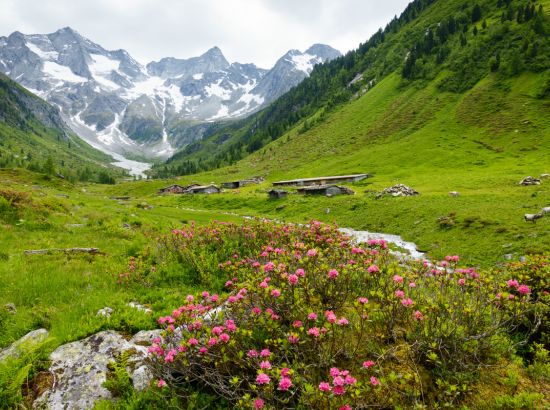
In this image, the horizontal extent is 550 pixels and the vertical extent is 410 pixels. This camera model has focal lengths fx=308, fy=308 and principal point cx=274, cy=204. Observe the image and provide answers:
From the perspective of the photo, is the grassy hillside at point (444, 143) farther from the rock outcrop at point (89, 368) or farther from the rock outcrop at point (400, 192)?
the rock outcrop at point (89, 368)

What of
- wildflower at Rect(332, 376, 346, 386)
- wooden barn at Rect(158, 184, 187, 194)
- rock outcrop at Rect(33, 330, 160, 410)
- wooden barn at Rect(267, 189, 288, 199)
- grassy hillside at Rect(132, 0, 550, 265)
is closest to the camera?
wildflower at Rect(332, 376, 346, 386)

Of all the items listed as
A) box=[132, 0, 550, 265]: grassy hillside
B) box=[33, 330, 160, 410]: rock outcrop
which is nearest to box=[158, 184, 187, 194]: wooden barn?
box=[132, 0, 550, 265]: grassy hillside

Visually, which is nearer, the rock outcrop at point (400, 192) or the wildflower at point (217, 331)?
the wildflower at point (217, 331)

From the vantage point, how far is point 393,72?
525 feet

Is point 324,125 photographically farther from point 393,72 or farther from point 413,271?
point 413,271

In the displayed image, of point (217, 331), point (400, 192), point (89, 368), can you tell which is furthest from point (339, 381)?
point (400, 192)

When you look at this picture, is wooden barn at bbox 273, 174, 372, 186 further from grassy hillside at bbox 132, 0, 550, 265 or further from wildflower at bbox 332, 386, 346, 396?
wildflower at bbox 332, 386, 346, 396

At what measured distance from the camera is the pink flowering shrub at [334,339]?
473 cm

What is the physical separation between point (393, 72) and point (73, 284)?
179213 millimetres

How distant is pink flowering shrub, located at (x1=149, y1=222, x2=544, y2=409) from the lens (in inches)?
186

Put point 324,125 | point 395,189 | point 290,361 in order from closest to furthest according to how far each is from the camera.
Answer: point 290,361
point 395,189
point 324,125

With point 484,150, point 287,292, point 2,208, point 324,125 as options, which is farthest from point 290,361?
point 324,125

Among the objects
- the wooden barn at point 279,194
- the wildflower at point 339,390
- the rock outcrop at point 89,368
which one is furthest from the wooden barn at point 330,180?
the wildflower at point 339,390

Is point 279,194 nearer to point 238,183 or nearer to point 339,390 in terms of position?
point 238,183
